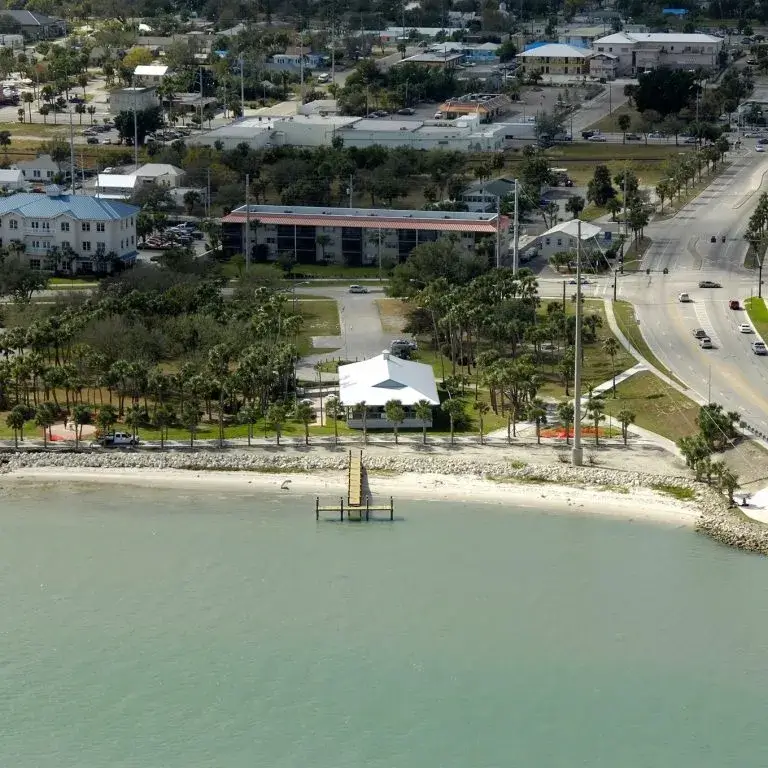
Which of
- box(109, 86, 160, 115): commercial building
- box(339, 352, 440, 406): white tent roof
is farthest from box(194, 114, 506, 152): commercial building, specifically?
box(339, 352, 440, 406): white tent roof

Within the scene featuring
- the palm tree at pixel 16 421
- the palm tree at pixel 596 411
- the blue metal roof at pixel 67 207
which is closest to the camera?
the palm tree at pixel 596 411

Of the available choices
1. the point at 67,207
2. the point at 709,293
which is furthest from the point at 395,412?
the point at 67,207

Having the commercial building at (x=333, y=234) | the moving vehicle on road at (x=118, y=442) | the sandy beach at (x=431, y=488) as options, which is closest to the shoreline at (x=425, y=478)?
the sandy beach at (x=431, y=488)

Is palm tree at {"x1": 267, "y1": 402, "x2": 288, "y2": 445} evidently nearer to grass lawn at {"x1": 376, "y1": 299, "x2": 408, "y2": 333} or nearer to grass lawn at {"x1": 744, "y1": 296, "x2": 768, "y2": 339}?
grass lawn at {"x1": 376, "y1": 299, "x2": 408, "y2": 333}

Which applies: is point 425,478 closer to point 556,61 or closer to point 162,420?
point 162,420

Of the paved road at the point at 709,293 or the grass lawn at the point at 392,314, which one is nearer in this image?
the paved road at the point at 709,293

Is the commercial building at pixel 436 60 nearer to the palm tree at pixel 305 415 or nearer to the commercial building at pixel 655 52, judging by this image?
the commercial building at pixel 655 52

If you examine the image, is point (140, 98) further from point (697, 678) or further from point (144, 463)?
point (697, 678)
